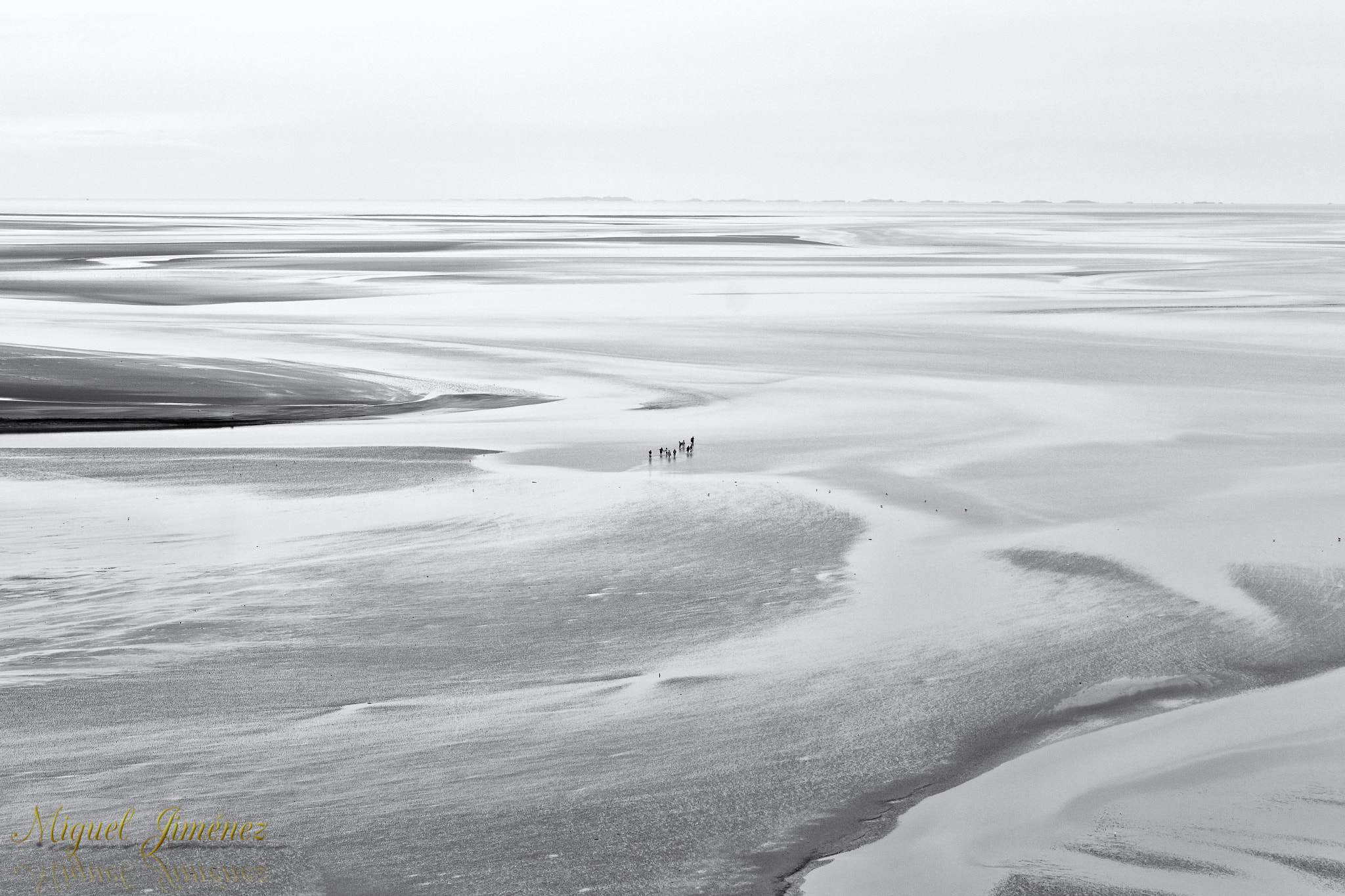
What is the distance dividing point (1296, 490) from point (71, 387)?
13.4 metres

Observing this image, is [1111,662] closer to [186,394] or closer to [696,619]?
[696,619]

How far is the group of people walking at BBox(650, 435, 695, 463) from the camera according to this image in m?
13.2

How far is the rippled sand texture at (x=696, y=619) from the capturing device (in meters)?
5.56

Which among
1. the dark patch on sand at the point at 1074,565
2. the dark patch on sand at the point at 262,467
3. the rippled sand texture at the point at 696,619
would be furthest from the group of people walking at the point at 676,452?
the dark patch on sand at the point at 1074,565

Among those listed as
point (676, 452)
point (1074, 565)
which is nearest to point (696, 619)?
point (1074, 565)

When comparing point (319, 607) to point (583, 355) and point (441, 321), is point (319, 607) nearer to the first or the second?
point (583, 355)

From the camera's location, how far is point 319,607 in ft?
27.1

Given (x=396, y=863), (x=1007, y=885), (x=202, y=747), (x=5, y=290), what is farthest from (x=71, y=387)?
(x=5, y=290)

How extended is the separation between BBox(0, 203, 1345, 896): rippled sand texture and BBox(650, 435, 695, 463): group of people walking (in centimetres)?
37
